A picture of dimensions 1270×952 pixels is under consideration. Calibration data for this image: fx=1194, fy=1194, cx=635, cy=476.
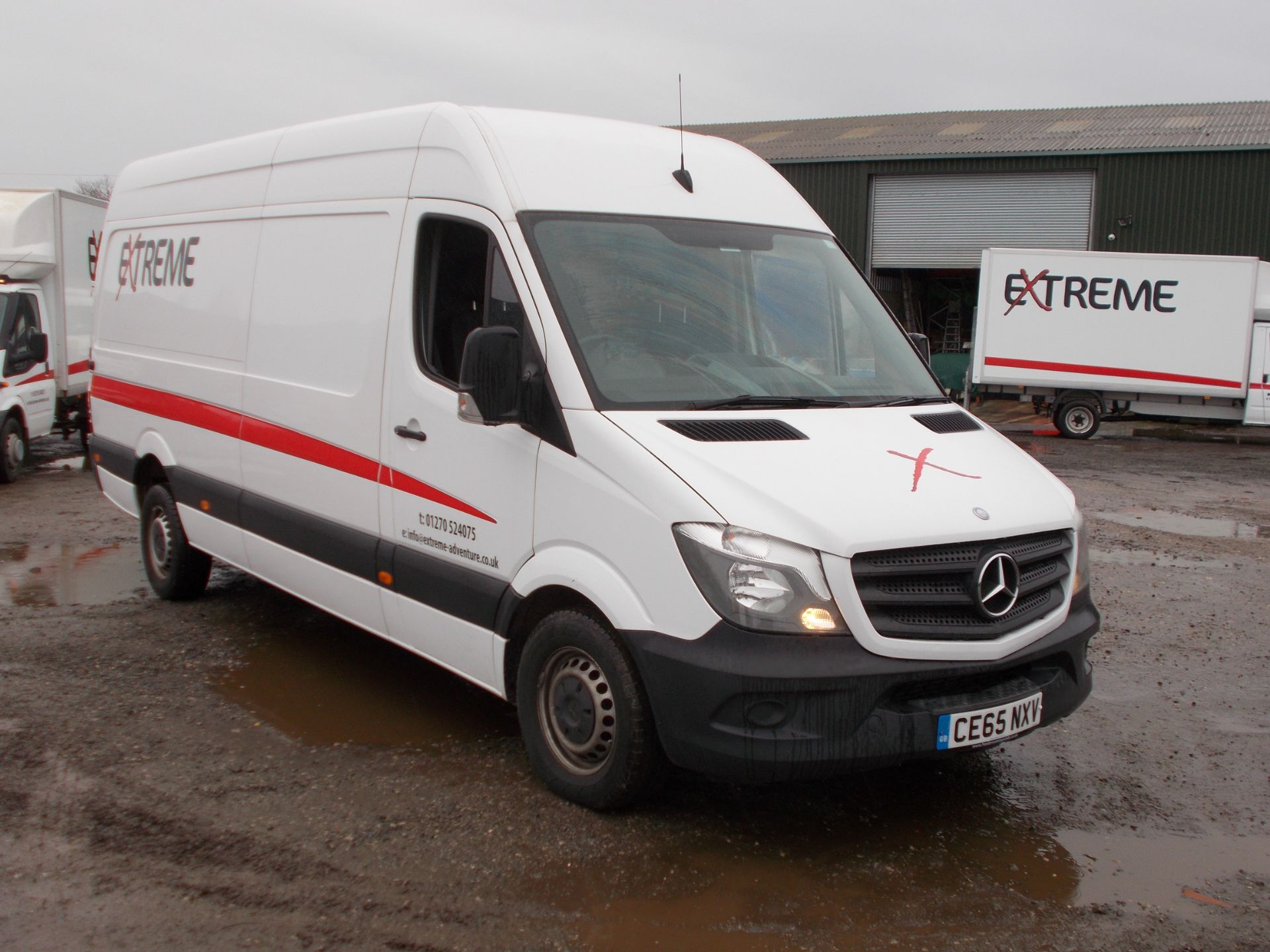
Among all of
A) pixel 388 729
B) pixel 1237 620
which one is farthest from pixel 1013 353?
pixel 388 729

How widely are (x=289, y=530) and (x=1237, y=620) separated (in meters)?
5.56

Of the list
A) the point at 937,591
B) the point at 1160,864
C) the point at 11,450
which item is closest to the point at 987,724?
the point at 937,591

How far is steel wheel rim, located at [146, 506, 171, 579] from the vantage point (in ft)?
22.6

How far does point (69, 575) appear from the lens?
25.8 ft

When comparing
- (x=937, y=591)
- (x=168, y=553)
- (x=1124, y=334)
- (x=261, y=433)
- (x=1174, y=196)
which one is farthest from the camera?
(x=1174, y=196)

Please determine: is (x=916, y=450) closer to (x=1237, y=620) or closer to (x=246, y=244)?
(x=246, y=244)

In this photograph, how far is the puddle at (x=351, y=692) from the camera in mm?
4934

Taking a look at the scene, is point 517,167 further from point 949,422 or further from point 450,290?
point 949,422

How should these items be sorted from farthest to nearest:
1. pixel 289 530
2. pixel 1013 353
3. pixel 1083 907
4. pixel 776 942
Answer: pixel 1013 353, pixel 289 530, pixel 1083 907, pixel 776 942

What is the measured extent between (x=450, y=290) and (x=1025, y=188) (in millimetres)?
28164

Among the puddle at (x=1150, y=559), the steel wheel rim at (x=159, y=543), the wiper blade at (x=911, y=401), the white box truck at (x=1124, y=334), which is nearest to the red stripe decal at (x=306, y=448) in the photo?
the steel wheel rim at (x=159, y=543)

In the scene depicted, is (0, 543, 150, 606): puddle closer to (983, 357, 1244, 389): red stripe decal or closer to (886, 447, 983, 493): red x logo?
(886, 447, 983, 493): red x logo

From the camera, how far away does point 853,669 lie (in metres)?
3.51

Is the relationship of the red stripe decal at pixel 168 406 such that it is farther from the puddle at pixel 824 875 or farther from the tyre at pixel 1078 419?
the tyre at pixel 1078 419
